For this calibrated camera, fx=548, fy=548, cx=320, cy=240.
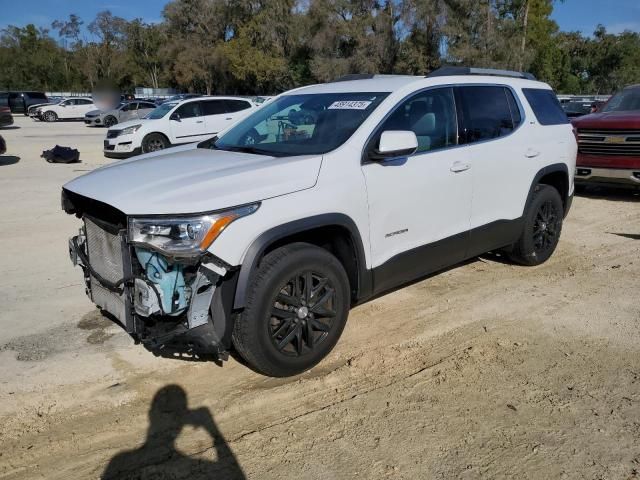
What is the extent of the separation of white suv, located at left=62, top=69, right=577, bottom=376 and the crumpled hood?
0.01 m

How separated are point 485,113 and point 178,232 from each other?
307cm

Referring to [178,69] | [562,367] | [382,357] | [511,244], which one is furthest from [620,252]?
[178,69]

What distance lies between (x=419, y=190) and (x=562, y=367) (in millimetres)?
1578

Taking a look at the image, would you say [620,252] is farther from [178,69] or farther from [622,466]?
[178,69]

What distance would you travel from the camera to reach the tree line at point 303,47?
4450 centimetres

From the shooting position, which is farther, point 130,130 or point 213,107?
point 213,107

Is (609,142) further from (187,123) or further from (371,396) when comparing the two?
(187,123)

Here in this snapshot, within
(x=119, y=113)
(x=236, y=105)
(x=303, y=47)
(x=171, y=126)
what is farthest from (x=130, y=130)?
(x=303, y=47)

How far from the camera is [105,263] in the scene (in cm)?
356

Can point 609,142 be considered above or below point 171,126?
above

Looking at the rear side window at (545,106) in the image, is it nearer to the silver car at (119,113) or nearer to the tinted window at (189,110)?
the tinted window at (189,110)

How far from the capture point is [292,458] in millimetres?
2838

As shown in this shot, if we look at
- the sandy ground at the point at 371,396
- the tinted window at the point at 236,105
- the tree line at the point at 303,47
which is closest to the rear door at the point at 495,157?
the sandy ground at the point at 371,396

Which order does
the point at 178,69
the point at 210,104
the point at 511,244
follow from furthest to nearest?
1. the point at 178,69
2. the point at 210,104
3. the point at 511,244
